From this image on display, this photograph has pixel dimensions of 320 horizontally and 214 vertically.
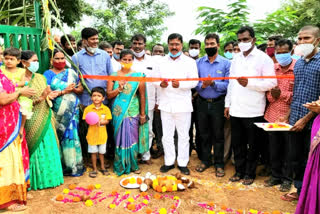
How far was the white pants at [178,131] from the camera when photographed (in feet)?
15.3

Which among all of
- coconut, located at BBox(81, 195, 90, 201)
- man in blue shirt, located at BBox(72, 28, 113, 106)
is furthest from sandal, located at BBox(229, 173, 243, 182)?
man in blue shirt, located at BBox(72, 28, 113, 106)

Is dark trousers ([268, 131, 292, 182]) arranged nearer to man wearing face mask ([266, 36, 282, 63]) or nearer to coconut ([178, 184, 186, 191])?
coconut ([178, 184, 186, 191])

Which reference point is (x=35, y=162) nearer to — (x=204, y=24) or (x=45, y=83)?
(x=45, y=83)

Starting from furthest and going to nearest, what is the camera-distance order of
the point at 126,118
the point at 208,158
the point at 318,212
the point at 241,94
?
the point at 208,158
the point at 126,118
the point at 241,94
the point at 318,212

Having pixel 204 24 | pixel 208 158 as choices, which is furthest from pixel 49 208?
pixel 204 24

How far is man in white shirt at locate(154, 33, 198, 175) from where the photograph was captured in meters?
4.49

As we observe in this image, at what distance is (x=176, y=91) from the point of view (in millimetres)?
4555

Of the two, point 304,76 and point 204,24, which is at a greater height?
point 204,24

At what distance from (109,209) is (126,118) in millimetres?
1561

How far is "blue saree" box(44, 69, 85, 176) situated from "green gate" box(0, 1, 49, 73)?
0.57m

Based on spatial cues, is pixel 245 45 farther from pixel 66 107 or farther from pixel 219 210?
pixel 66 107

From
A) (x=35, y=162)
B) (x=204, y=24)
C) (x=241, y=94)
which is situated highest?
(x=204, y=24)

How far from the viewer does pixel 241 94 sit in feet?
13.9

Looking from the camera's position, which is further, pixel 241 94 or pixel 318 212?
pixel 241 94
